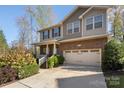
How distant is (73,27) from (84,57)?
4.73 meters

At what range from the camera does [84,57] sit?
70.5ft

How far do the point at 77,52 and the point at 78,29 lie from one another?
291cm

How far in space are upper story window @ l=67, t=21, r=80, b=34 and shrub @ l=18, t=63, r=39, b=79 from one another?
329 inches

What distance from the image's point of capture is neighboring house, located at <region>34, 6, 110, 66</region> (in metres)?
20.0

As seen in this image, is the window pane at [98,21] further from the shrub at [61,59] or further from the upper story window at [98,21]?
the shrub at [61,59]

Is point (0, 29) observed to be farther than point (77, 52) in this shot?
Yes

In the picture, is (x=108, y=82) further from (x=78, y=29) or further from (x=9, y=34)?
(x=9, y=34)

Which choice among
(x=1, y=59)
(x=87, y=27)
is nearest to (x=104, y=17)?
(x=87, y=27)

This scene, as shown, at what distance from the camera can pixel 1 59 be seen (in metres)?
17.6

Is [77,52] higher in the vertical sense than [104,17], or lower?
lower

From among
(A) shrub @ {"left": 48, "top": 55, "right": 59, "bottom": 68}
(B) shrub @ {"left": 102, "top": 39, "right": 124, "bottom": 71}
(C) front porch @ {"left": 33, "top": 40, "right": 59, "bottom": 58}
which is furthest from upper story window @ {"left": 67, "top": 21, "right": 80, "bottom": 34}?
(B) shrub @ {"left": 102, "top": 39, "right": 124, "bottom": 71}

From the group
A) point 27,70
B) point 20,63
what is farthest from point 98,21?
point 20,63
